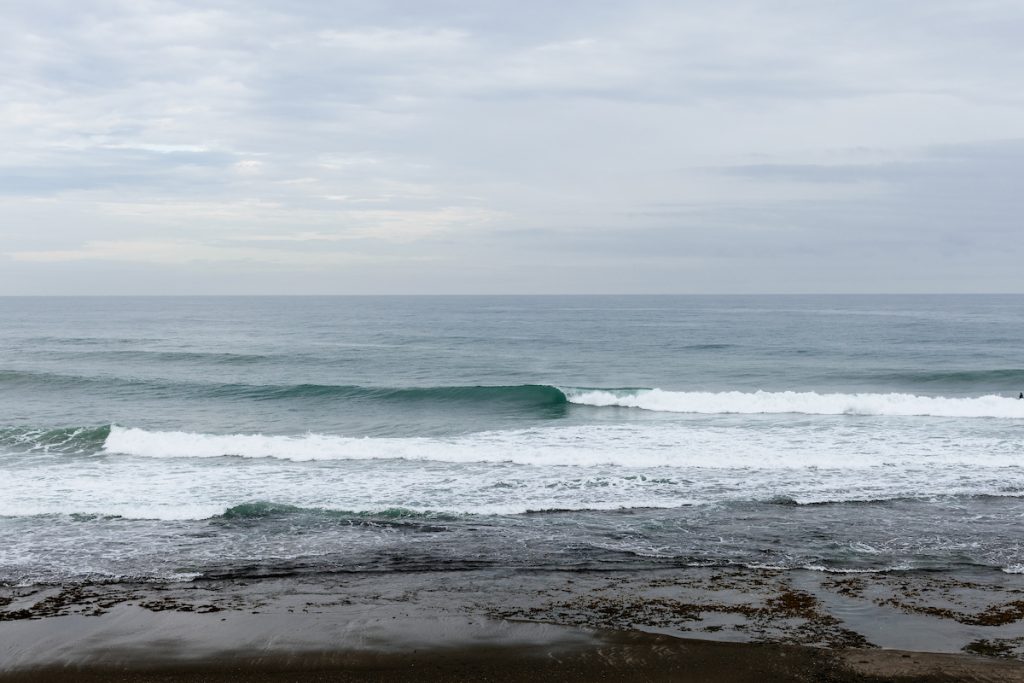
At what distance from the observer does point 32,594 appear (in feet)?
34.3

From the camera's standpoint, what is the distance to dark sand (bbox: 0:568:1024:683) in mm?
8320

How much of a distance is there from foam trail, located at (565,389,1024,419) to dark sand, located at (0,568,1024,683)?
17.2m

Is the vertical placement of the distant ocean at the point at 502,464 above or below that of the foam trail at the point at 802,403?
below

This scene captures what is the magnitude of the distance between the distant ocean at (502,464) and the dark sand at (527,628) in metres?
0.78

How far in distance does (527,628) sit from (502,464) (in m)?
9.82

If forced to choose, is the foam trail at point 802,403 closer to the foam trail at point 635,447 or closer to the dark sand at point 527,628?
the foam trail at point 635,447

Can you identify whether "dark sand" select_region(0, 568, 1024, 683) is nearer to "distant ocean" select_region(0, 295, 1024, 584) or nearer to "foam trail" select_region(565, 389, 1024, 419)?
"distant ocean" select_region(0, 295, 1024, 584)

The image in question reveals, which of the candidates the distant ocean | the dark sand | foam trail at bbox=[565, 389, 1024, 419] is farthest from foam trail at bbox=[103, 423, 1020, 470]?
the dark sand

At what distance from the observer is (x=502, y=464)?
19.2 m

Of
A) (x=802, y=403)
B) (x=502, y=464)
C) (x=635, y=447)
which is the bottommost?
(x=502, y=464)

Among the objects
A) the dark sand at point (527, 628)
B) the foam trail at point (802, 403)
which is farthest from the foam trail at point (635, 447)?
the dark sand at point (527, 628)

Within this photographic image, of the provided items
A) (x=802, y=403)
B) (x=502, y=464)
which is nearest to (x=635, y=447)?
(x=502, y=464)

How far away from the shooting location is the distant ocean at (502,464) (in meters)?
12.3

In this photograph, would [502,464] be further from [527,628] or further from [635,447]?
[527,628]
